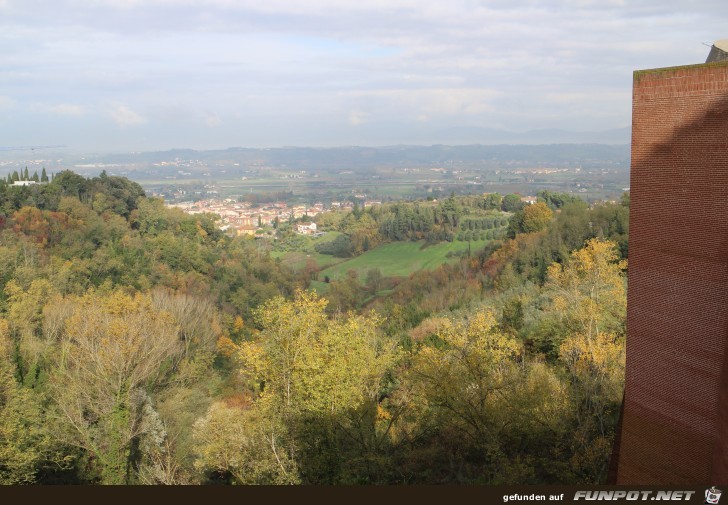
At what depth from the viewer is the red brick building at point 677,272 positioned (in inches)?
269

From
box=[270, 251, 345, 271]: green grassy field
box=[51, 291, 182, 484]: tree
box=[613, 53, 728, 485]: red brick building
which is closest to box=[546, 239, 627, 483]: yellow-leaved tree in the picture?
box=[613, 53, 728, 485]: red brick building

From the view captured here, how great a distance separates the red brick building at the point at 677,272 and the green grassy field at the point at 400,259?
48.3 metres

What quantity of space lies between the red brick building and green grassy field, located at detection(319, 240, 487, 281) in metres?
48.3

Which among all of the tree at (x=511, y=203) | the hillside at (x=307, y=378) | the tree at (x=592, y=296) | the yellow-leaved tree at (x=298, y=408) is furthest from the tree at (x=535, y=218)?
the yellow-leaved tree at (x=298, y=408)

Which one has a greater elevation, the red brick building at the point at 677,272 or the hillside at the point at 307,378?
the red brick building at the point at 677,272

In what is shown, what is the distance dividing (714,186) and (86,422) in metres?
16.7

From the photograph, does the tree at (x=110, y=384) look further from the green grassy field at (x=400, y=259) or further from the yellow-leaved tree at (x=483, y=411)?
the green grassy field at (x=400, y=259)

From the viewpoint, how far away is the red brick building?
6.83 meters

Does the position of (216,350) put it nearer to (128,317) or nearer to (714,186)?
(128,317)

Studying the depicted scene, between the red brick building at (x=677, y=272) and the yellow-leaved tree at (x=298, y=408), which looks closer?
the red brick building at (x=677, y=272)

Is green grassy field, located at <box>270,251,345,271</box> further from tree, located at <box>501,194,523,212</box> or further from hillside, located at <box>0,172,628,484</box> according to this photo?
tree, located at <box>501,194,523,212</box>

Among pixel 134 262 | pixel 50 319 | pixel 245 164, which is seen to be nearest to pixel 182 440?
pixel 50 319

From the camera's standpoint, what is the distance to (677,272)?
23.7 ft

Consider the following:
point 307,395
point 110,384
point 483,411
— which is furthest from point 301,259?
point 307,395
